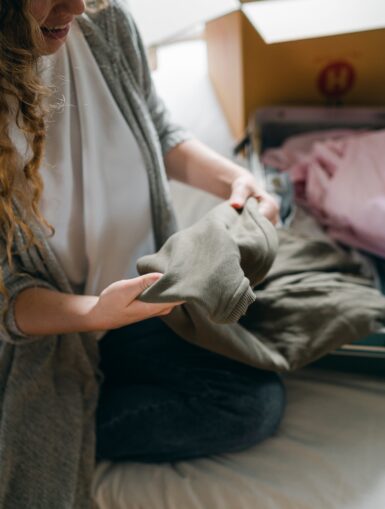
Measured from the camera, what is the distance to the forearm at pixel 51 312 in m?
0.57

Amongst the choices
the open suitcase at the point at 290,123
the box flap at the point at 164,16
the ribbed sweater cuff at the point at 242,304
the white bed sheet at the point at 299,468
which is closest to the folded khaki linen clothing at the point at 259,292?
the ribbed sweater cuff at the point at 242,304

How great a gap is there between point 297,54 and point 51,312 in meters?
0.80

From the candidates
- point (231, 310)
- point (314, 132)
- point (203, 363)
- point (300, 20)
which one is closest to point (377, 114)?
point (314, 132)

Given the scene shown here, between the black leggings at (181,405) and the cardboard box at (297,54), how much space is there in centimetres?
64

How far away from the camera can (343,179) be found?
0.90 meters

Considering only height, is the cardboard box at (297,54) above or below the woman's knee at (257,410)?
above

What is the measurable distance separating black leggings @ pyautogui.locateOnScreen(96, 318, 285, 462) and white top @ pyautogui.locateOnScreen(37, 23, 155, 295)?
14 centimetres

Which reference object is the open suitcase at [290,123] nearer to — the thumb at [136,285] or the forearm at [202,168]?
the forearm at [202,168]

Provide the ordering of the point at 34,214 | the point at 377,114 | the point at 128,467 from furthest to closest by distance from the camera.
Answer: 1. the point at 377,114
2. the point at 128,467
3. the point at 34,214

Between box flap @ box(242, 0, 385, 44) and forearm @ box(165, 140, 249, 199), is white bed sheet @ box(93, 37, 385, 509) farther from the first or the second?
box flap @ box(242, 0, 385, 44)

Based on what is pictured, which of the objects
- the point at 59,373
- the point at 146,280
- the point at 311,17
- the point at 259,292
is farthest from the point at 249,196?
the point at 311,17

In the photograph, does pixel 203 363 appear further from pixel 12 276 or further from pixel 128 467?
pixel 12 276

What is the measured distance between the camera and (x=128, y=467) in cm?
67

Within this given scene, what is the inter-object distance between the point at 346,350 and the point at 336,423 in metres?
0.10
